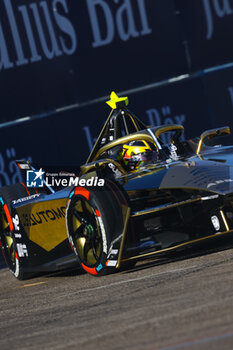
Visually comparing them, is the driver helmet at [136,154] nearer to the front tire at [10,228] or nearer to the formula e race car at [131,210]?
the formula e race car at [131,210]

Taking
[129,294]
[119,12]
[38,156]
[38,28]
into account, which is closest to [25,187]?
[129,294]

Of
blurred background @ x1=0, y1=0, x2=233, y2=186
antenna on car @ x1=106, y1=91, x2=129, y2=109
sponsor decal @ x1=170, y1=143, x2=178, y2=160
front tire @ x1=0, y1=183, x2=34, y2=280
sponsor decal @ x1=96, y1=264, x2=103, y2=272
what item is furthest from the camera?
blurred background @ x1=0, y1=0, x2=233, y2=186

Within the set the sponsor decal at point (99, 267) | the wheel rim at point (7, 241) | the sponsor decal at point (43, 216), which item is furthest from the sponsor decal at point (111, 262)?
the wheel rim at point (7, 241)

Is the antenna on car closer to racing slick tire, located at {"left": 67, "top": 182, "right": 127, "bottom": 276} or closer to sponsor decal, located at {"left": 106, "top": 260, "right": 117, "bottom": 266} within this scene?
racing slick tire, located at {"left": 67, "top": 182, "right": 127, "bottom": 276}

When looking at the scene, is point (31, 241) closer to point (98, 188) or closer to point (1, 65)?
point (98, 188)

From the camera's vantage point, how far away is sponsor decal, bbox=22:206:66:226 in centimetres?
704

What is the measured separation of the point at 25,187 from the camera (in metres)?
8.20

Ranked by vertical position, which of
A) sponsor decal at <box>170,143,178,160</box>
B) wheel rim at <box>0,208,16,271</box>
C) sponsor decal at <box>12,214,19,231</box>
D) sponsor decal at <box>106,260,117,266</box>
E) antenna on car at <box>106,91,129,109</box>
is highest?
antenna on car at <box>106,91,129,109</box>

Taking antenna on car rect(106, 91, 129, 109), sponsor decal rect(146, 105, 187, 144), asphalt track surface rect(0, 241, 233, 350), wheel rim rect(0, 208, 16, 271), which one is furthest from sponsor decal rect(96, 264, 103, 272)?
sponsor decal rect(146, 105, 187, 144)

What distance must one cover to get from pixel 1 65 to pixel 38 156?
1531 mm

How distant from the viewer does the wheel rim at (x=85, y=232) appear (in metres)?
6.39

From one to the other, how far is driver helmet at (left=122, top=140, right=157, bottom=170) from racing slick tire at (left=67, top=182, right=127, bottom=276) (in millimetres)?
1156

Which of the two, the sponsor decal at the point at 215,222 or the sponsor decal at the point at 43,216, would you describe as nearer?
the sponsor decal at the point at 215,222

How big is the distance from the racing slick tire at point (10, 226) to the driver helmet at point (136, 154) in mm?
1100
